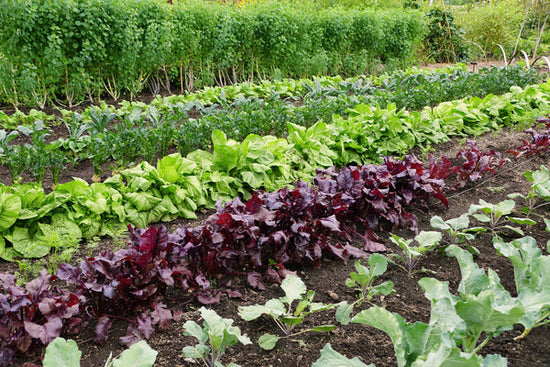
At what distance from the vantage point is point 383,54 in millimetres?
11180

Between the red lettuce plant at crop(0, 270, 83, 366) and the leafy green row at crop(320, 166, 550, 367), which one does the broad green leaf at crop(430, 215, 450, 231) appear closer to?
the leafy green row at crop(320, 166, 550, 367)

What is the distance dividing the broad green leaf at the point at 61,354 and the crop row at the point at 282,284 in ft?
0.05

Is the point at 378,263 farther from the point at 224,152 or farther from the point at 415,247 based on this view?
the point at 224,152

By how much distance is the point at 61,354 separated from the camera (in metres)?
1.66

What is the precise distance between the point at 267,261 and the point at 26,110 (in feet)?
15.8

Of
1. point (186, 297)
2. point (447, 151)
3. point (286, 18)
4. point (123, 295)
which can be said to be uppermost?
point (286, 18)

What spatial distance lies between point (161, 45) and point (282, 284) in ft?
17.2

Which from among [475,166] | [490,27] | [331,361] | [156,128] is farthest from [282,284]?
[490,27]

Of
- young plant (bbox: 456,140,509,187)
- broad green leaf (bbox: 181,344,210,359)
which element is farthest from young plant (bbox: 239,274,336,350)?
young plant (bbox: 456,140,509,187)

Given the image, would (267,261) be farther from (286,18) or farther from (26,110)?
(286,18)

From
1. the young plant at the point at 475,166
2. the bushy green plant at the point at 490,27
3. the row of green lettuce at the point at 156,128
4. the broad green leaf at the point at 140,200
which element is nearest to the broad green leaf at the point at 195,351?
the broad green leaf at the point at 140,200

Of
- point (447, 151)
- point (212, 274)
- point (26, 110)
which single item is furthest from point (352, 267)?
point (26, 110)

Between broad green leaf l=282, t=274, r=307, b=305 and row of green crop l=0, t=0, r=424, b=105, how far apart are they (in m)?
4.69

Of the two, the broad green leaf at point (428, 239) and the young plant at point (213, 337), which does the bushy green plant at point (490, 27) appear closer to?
the broad green leaf at point (428, 239)
